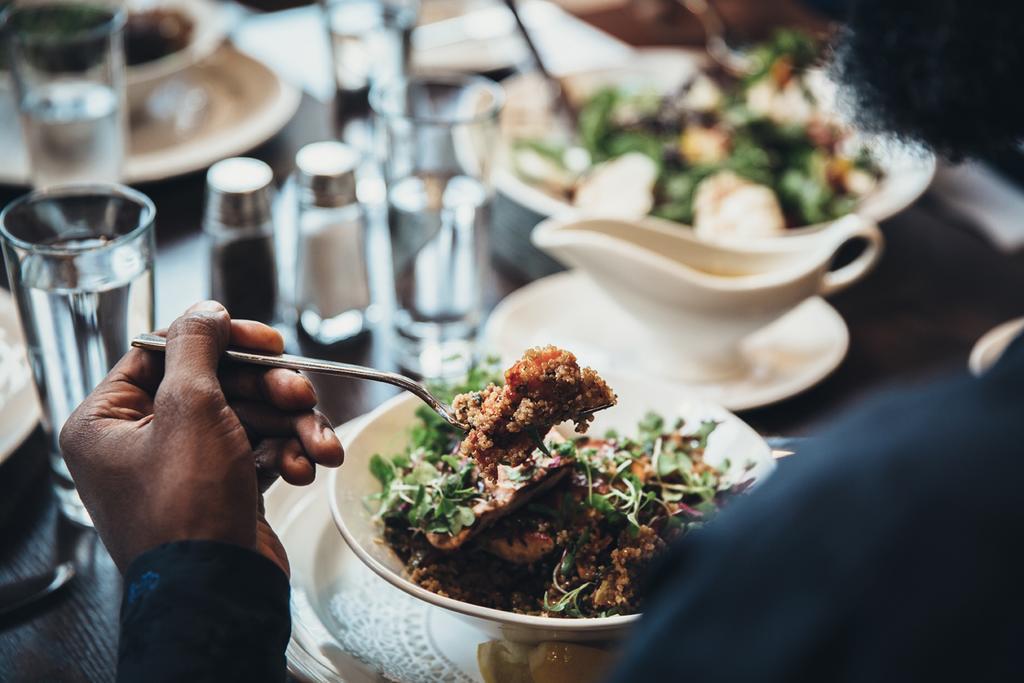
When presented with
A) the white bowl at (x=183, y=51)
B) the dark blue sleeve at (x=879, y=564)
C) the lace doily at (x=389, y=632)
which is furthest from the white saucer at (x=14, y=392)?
the dark blue sleeve at (x=879, y=564)

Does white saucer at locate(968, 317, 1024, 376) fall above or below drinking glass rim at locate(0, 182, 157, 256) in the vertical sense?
below

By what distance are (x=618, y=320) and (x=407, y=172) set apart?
1.23 ft

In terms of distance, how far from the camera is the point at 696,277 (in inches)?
52.0

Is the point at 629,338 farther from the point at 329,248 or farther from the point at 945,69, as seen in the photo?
the point at 945,69

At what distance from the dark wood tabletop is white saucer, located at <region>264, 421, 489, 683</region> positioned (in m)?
0.18

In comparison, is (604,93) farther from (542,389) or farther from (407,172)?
(542,389)

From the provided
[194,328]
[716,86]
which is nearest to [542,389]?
[194,328]

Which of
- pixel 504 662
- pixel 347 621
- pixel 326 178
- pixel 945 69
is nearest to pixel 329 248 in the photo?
pixel 326 178

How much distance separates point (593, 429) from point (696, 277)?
270mm

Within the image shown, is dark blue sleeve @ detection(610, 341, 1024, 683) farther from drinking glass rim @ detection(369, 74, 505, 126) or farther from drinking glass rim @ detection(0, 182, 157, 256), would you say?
drinking glass rim @ detection(369, 74, 505, 126)

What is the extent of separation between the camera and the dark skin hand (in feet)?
2.58

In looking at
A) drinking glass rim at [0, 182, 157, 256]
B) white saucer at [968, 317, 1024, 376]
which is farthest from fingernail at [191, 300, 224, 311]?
white saucer at [968, 317, 1024, 376]

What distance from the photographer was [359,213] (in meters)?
1.45

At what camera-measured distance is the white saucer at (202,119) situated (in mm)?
1810
